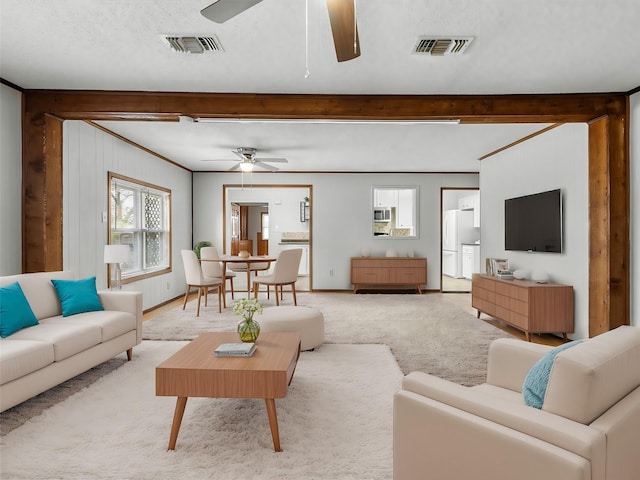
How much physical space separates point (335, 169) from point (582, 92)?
179 inches

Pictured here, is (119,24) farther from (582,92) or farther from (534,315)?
(534,315)

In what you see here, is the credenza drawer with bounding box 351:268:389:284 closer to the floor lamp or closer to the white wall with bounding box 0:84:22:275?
the floor lamp

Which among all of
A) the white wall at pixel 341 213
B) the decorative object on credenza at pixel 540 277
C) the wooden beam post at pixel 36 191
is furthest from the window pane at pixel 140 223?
the decorative object on credenza at pixel 540 277

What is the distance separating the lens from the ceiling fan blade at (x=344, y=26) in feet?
5.61

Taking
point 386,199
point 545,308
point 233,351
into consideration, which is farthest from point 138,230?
point 386,199

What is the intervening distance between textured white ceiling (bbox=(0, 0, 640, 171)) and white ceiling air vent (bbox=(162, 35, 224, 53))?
0.18ft

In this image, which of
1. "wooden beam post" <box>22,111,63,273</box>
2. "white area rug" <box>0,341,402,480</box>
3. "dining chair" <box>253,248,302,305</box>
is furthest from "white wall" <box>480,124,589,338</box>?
"wooden beam post" <box>22,111,63,273</box>

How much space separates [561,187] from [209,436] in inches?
176

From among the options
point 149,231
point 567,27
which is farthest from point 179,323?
point 567,27

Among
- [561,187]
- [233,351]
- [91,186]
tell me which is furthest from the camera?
[91,186]

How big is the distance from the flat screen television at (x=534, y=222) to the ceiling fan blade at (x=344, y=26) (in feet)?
11.8

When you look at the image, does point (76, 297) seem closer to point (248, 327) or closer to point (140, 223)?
point (248, 327)

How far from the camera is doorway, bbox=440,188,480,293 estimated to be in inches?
381

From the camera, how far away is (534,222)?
4859mm
